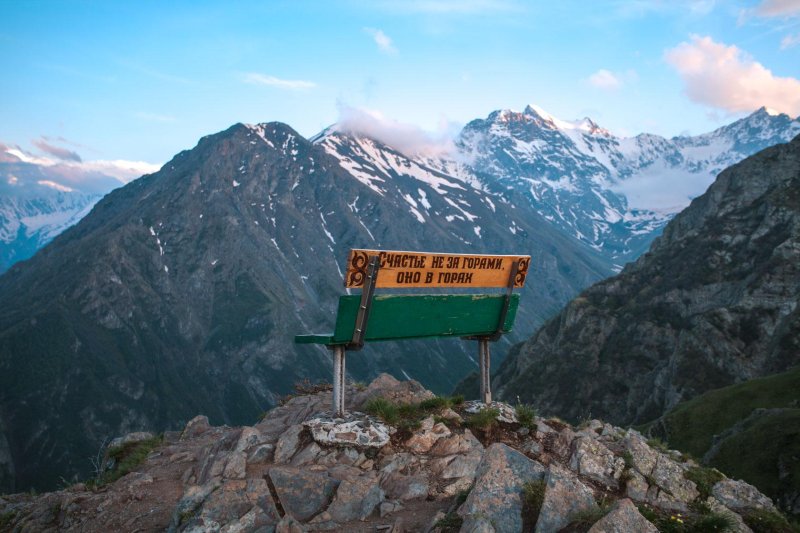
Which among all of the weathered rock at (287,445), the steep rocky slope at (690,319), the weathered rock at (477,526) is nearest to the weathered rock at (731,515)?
the weathered rock at (477,526)

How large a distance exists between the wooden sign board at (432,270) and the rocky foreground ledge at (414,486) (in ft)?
9.54

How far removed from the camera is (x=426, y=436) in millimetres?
11305

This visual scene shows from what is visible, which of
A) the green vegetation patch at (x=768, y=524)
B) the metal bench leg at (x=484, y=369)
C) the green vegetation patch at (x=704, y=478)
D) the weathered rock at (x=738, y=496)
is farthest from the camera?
the metal bench leg at (x=484, y=369)

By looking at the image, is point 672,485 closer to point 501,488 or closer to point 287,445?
point 501,488

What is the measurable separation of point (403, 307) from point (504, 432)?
344 centimetres

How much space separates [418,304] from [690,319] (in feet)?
357

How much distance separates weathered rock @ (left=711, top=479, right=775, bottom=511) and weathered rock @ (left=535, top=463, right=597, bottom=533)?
3909 mm

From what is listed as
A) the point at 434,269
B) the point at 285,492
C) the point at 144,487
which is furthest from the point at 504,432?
the point at 144,487

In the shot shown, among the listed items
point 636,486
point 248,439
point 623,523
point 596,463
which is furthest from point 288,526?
point 636,486

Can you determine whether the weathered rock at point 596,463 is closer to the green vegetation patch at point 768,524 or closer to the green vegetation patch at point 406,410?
the green vegetation patch at point 768,524

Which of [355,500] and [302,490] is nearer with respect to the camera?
[355,500]

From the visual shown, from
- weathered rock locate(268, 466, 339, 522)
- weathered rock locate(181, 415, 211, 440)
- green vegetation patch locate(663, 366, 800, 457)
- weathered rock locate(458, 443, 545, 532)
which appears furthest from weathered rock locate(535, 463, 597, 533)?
green vegetation patch locate(663, 366, 800, 457)

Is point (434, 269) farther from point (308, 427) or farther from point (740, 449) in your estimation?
point (740, 449)

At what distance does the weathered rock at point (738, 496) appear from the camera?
9945mm
